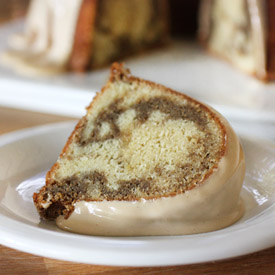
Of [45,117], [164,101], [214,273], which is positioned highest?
[164,101]

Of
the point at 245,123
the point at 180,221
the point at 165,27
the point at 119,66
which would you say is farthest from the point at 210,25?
the point at 180,221

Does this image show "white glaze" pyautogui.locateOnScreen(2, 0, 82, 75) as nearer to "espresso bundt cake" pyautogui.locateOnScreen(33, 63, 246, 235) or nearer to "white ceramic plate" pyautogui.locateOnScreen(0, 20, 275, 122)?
"white ceramic plate" pyautogui.locateOnScreen(0, 20, 275, 122)

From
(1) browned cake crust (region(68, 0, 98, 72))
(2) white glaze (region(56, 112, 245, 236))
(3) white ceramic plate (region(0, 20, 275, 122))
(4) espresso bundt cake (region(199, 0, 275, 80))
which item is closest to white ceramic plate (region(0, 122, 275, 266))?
(2) white glaze (region(56, 112, 245, 236))

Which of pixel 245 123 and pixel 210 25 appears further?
pixel 210 25

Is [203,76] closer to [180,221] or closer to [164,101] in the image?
[164,101]

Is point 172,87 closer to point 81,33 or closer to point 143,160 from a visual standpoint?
point 81,33

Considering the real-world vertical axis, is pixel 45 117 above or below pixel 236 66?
below

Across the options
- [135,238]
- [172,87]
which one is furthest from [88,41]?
[135,238]

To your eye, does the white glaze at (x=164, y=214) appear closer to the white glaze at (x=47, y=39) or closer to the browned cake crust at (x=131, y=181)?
the browned cake crust at (x=131, y=181)
